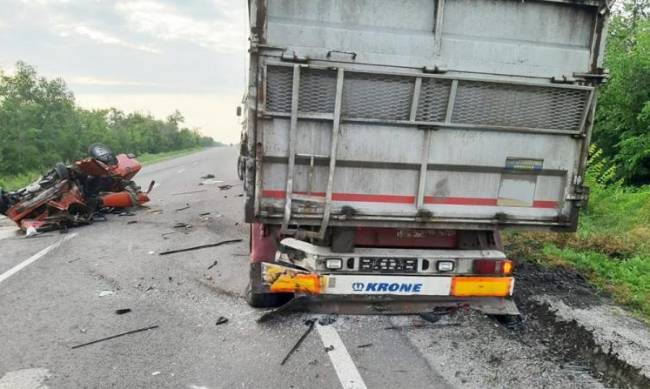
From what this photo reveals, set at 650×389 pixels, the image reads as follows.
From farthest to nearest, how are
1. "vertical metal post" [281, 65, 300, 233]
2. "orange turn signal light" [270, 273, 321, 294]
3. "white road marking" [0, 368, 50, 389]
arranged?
1. "orange turn signal light" [270, 273, 321, 294]
2. "vertical metal post" [281, 65, 300, 233]
3. "white road marking" [0, 368, 50, 389]

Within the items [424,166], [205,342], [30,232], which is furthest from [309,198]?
[30,232]

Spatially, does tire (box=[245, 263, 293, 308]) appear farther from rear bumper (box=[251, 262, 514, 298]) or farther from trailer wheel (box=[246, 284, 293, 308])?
rear bumper (box=[251, 262, 514, 298])

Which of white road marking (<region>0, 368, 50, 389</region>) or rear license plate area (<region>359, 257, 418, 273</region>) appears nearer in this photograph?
white road marking (<region>0, 368, 50, 389</region>)

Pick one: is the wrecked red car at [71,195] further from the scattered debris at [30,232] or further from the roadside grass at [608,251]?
the roadside grass at [608,251]

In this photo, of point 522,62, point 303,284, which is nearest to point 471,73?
point 522,62

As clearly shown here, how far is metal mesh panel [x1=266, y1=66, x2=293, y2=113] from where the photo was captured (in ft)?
11.3

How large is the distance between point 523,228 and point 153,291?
3965 mm

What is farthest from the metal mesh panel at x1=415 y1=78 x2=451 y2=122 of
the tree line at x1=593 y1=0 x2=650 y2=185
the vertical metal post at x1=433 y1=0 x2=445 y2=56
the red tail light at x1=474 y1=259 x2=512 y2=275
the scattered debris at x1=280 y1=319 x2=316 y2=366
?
the tree line at x1=593 y1=0 x2=650 y2=185

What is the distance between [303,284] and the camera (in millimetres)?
3914

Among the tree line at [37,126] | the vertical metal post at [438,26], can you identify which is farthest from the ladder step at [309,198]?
the tree line at [37,126]

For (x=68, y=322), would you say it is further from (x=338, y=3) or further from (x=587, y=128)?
(x=587, y=128)

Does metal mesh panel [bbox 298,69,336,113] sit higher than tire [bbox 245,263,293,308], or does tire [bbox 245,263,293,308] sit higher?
metal mesh panel [bbox 298,69,336,113]

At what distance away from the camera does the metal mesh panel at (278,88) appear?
3.44m

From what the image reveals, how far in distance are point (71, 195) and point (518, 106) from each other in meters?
8.04
